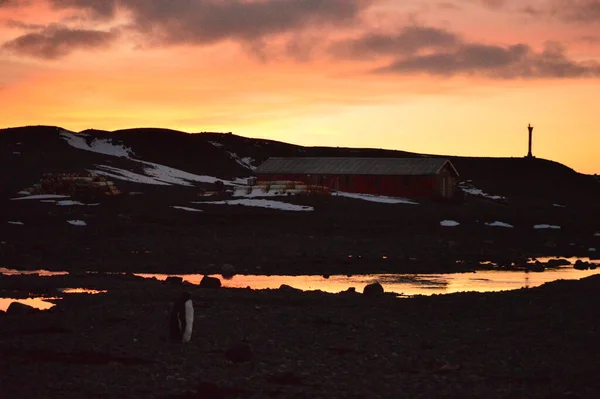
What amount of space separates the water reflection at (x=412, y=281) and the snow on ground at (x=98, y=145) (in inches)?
3722

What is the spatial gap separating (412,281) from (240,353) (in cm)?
1825

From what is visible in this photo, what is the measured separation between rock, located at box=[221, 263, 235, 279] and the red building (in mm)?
53106

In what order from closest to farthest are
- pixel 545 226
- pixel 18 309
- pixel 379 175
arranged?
pixel 18 309 → pixel 545 226 → pixel 379 175

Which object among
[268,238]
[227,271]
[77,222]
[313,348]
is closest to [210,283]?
[227,271]

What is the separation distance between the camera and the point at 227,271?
126ft

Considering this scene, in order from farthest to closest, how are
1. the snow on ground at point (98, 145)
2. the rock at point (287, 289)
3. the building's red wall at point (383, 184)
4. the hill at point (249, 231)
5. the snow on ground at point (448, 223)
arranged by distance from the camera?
the snow on ground at point (98, 145)
the building's red wall at point (383, 184)
the snow on ground at point (448, 223)
the hill at point (249, 231)
the rock at point (287, 289)

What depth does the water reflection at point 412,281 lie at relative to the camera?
34000 mm

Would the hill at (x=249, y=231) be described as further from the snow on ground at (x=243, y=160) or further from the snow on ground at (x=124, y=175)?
the snow on ground at (x=243, y=160)

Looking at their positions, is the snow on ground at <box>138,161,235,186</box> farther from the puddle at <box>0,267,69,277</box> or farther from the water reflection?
the water reflection

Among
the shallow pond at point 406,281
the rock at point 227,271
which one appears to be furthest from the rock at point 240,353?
the rock at point 227,271

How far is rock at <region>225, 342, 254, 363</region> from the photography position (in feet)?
63.3

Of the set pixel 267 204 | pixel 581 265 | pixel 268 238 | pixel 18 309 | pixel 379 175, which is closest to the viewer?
pixel 18 309

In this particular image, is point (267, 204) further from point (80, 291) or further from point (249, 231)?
point (80, 291)

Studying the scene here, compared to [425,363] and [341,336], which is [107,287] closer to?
[341,336]
